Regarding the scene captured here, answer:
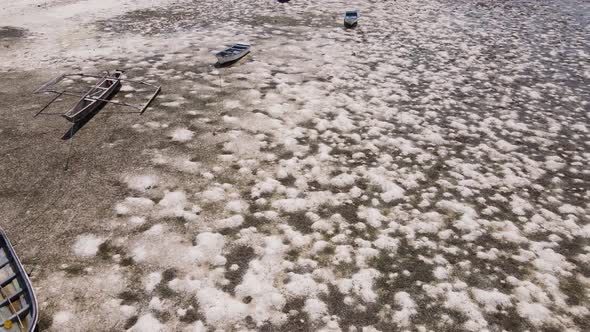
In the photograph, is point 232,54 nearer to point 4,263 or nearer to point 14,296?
point 4,263

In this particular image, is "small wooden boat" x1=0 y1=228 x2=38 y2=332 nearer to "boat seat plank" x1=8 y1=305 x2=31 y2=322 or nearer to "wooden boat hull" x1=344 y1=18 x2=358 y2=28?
"boat seat plank" x1=8 y1=305 x2=31 y2=322

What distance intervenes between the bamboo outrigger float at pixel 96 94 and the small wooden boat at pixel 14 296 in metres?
3.82

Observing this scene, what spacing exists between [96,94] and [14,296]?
21.8 feet

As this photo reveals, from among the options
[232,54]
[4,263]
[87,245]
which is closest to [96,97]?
[232,54]

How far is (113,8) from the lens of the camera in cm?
1908

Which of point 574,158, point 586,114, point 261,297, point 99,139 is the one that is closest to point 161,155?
point 99,139

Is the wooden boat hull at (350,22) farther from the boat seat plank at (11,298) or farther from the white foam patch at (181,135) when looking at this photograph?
the boat seat plank at (11,298)

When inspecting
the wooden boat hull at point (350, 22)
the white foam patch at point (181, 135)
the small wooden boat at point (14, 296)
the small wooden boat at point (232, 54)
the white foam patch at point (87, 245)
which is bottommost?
the white foam patch at point (87, 245)

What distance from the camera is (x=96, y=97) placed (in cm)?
927

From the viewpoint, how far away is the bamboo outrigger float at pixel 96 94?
8898mm

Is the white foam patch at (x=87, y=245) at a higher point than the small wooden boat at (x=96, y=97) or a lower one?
lower

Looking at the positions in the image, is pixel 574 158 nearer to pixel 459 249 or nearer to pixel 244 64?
pixel 459 249

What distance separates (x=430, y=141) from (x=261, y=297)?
17.9 feet

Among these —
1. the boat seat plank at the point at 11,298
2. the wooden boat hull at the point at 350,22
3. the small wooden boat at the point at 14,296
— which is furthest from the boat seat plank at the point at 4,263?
the wooden boat hull at the point at 350,22
